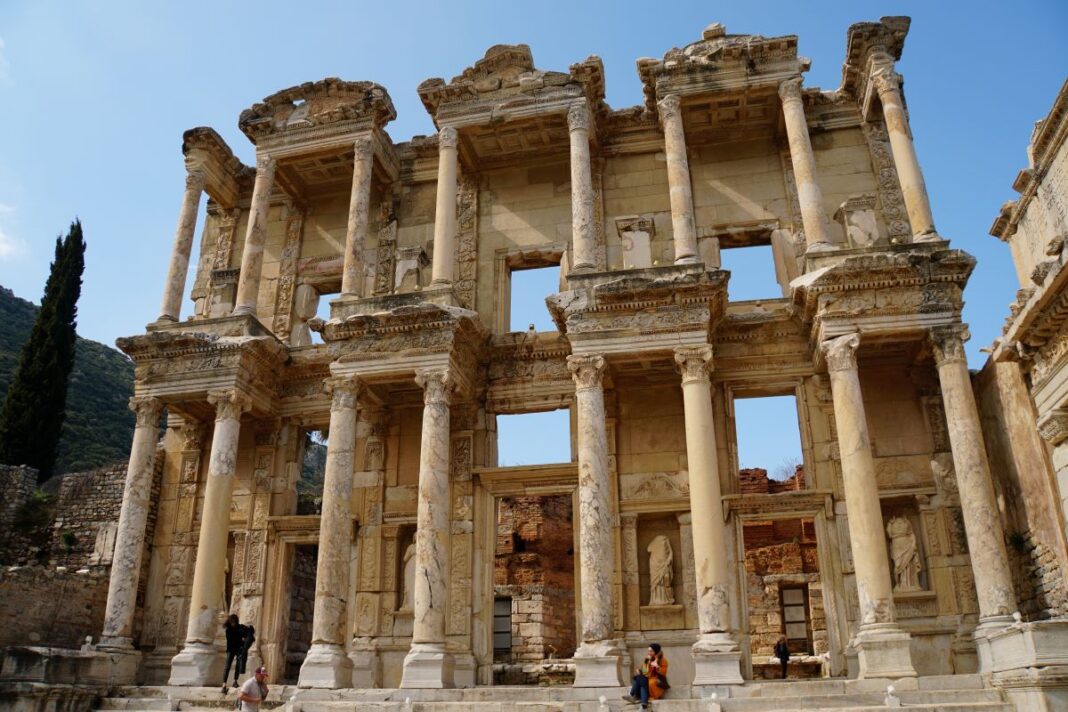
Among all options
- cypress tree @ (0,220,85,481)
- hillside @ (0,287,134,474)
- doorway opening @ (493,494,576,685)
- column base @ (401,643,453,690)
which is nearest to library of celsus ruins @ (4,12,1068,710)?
column base @ (401,643,453,690)

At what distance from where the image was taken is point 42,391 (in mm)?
26922

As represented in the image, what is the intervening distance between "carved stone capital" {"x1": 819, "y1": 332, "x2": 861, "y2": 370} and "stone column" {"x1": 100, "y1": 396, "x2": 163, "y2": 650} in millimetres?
12675

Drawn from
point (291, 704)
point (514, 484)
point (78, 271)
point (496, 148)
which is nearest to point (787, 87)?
point (496, 148)

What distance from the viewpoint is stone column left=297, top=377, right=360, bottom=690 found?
14.1m

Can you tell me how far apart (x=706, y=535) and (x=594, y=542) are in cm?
176

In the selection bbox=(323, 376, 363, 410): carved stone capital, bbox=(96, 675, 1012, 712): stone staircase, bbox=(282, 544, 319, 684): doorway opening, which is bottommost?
bbox=(96, 675, 1012, 712): stone staircase

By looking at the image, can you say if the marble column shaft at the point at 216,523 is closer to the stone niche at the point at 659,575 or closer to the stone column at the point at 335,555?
the stone column at the point at 335,555

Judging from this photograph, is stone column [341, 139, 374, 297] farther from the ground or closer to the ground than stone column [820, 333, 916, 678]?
farther from the ground

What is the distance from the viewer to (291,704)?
1277cm

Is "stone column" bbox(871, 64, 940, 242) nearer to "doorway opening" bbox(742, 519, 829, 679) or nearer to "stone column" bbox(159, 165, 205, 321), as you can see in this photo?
"doorway opening" bbox(742, 519, 829, 679)

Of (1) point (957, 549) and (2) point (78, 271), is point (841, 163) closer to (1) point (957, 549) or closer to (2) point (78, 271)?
(1) point (957, 549)

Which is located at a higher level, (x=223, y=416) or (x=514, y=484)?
(x=223, y=416)

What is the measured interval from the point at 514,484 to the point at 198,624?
612 centimetres

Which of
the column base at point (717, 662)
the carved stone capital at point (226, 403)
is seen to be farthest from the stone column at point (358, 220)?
the column base at point (717, 662)
